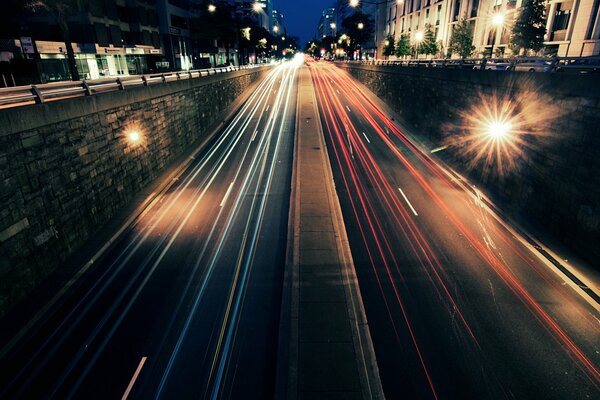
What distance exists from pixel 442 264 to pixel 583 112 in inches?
334

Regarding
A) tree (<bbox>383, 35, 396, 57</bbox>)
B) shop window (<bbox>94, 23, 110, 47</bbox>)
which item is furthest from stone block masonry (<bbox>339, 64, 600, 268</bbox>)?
tree (<bbox>383, 35, 396, 57</bbox>)

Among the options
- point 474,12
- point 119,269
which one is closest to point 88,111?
point 119,269

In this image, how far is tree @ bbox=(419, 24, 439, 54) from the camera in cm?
5300

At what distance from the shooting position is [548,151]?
14992 millimetres

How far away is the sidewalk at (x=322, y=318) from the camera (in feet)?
25.4

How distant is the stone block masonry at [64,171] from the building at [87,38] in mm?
23070

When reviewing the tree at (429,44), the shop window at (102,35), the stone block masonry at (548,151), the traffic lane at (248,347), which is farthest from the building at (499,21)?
the shop window at (102,35)

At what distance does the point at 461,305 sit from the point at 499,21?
4067cm

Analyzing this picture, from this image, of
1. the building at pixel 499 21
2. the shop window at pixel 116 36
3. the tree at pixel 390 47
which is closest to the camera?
the building at pixel 499 21

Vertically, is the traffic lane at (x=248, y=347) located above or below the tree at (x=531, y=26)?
below

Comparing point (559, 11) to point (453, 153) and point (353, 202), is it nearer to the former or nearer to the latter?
point (453, 153)

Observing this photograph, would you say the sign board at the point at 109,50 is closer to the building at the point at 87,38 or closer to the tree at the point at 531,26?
the building at the point at 87,38

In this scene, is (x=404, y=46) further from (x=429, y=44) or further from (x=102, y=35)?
(x=102, y=35)

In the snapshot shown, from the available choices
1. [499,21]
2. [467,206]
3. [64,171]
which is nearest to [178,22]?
[499,21]
